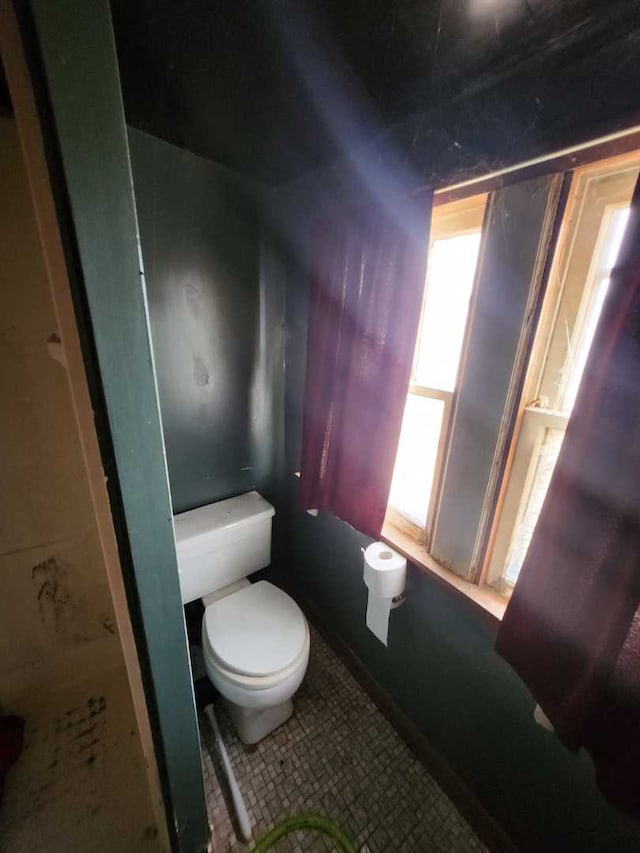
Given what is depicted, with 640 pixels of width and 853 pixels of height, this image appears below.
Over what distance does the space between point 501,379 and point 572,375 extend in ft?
0.49

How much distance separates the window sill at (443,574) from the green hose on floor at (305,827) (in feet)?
2.77

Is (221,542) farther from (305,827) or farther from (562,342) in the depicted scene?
(562,342)

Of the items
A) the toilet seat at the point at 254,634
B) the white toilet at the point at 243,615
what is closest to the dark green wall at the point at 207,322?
the white toilet at the point at 243,615

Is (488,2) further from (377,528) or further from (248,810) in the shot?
(248,810)

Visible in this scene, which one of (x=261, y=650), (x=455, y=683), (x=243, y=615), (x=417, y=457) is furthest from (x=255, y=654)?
(x=417, y=457)

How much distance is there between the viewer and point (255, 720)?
3.95 feet

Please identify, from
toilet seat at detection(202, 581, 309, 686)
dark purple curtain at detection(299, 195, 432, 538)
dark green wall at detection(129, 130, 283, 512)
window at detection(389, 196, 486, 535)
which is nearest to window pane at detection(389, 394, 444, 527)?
window at detection(389, 196, 486, 535)

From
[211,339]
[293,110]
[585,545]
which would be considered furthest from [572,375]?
[211,339]

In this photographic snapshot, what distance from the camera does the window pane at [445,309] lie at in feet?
3.14

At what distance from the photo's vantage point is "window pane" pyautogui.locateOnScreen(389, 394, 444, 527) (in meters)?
1.12

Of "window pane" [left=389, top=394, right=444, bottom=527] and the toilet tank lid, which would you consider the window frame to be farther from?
the toilet tank lid

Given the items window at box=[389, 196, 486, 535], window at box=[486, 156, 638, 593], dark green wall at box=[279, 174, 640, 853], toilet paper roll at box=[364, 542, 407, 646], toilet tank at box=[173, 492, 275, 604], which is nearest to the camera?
window at box=[486, 156, 638, 593]

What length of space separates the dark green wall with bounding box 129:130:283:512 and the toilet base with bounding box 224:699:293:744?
2.67ft

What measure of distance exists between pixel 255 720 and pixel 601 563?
4.21ft
